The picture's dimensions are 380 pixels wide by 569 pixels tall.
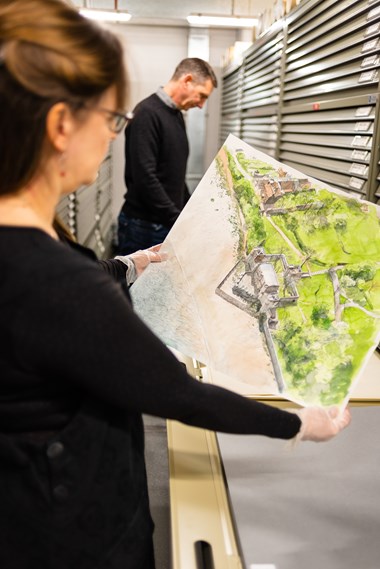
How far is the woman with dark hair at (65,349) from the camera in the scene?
65 centimetres

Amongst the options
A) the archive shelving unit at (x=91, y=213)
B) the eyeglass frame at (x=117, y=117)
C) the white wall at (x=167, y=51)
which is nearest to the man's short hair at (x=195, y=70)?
the archive shelving unit at (x=91, y=213)

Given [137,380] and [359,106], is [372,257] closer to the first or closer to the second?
[137,380]

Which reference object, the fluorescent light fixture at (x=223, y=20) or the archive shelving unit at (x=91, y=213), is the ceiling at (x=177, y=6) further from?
the archive shelving unit at (x=91, y=213)

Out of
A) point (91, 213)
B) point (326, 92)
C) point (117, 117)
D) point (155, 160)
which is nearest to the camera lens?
point (117, 117)

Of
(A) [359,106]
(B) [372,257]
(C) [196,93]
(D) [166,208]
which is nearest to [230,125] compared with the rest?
(C) [196,93]

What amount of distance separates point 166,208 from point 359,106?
1.31 m

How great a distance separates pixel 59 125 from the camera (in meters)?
0.69

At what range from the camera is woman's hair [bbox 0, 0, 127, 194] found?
2.15 feet

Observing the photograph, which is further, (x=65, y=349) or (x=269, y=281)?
(x=269, y=281)

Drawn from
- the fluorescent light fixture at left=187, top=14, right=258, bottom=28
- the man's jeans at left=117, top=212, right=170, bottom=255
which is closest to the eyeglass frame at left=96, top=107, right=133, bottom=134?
the man's jeans at left=117, top=212, right=170, bottom=255

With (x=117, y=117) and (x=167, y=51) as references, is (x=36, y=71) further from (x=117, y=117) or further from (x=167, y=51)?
Result: (x=167, y=51)

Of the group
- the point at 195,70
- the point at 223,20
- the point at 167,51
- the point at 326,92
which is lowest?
the point at 326,92

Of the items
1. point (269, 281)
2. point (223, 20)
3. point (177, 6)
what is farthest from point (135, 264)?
point (177, 6)

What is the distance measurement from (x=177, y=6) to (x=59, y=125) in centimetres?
600
